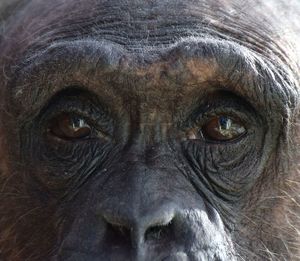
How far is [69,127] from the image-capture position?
15.8 feet

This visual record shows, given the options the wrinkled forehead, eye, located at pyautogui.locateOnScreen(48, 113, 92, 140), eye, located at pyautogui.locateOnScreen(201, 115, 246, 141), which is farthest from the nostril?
the wrinkled forehead

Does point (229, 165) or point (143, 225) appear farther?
point (229, 165)

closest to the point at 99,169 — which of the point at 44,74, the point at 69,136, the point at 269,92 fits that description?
the point at 69,136

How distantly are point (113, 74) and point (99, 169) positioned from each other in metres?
0.51

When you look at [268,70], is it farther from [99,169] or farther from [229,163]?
[99,169]

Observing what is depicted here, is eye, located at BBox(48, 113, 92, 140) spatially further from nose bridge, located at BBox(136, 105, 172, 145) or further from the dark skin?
nose bridge, located at BBox(136, 105, 172, 145)

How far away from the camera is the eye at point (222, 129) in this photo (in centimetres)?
468

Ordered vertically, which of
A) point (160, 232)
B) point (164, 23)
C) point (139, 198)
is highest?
point (164, 23)

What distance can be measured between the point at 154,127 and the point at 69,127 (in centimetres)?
47

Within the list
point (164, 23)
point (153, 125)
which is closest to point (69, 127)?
point (153, 125)

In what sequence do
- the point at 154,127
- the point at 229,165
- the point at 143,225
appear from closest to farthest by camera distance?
the point at 143,225, the point at 154,127, the point at 229,165

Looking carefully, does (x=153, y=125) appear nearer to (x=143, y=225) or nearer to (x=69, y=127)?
(x=69, y=127)

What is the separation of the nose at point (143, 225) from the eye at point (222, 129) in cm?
63

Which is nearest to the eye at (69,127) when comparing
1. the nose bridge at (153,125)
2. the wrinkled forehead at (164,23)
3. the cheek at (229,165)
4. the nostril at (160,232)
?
the nose bridge at (153,125)
